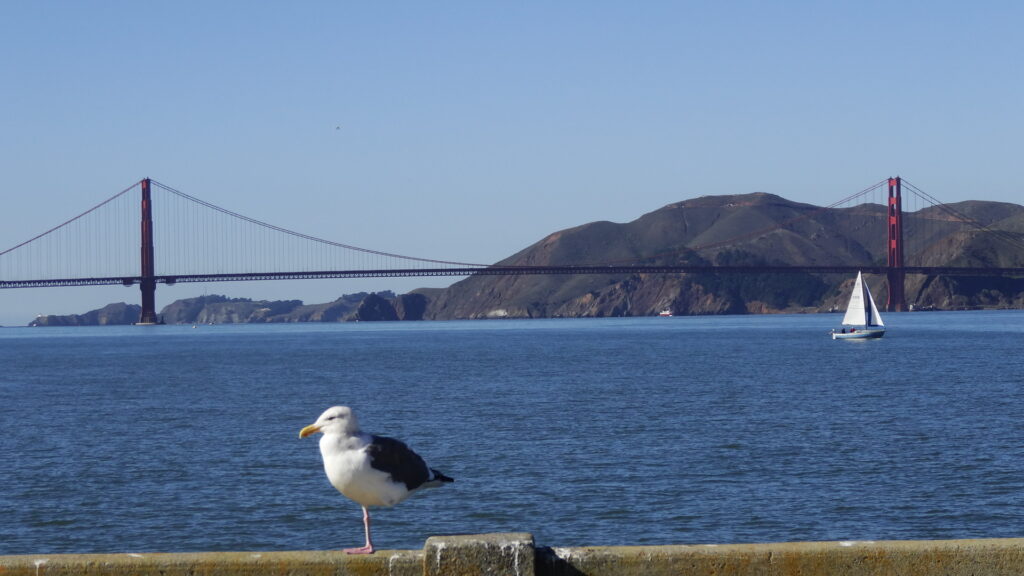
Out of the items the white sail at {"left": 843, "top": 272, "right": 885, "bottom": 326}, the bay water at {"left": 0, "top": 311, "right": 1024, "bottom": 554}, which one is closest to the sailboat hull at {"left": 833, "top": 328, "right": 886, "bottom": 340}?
→ the white sail at {"left": 843, "top": 272, "right": 885, "bottom": 326}

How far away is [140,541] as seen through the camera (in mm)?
17172

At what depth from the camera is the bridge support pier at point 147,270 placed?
130 metres

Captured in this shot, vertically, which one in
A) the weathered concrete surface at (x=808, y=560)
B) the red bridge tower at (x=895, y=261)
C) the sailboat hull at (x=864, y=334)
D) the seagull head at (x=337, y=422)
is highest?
the red bridge tower at (x=895, y=261)

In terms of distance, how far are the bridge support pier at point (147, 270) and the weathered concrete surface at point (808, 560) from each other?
422 ft

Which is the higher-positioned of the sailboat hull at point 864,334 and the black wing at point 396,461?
the black wing at point 396,461

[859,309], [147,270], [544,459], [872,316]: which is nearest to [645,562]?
[544,459]

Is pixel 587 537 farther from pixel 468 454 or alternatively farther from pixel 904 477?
pixel 468 454

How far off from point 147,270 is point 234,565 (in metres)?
130

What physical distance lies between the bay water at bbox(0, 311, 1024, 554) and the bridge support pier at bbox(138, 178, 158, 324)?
256ft

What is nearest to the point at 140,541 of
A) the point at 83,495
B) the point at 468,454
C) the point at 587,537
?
the point at 83,495

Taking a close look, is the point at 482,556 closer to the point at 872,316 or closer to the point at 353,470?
the point at 353,470

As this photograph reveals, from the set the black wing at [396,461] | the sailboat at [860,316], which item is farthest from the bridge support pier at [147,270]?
the black wing at [396,461]

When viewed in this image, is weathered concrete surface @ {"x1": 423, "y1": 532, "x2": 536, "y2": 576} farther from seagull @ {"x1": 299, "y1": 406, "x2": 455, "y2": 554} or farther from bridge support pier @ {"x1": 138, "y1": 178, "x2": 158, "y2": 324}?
bridge support pier @ {"x1": 138, "y1": 178, "x2": 158, "y2": 324}

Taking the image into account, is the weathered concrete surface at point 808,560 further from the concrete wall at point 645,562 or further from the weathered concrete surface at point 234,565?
the weathered concrete surface at point 234,565
